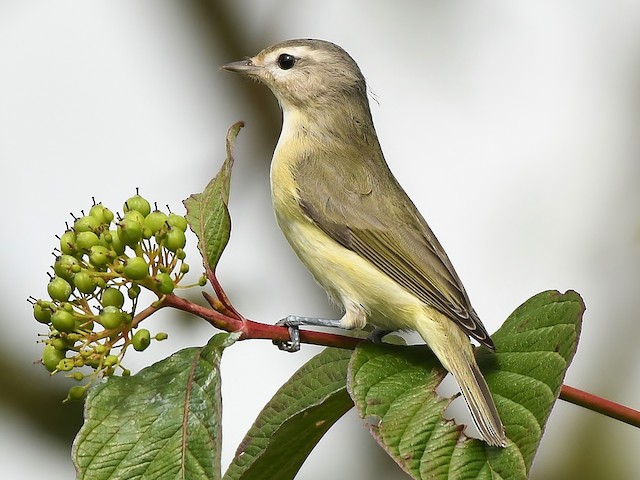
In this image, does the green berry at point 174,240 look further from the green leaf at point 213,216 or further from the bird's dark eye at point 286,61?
the bird's dark eye at point 286,61

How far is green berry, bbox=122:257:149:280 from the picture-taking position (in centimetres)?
182

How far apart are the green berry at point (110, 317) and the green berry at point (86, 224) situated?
166 millimetres

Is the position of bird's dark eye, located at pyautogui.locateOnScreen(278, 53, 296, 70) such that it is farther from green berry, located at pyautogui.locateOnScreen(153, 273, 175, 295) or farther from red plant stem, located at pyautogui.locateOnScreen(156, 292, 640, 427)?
green berry, located at pyautogui.locateOnScreen(153, 273, 175, 295)

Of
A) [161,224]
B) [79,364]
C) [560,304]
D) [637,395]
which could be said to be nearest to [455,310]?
[560,304]

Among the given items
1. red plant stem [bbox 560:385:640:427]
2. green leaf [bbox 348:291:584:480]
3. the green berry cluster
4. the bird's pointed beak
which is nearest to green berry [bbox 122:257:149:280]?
the green berry cluster

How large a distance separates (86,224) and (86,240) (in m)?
0.03

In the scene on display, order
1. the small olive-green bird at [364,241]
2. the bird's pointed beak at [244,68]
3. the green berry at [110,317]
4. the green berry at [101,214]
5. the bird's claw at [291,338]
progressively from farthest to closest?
the bird's pointed beak at [244,68] < the small olive-green bird at [364,241] < the bird's claw at [291,338] < the green berry at [101,214] < the green berry at [110,317]

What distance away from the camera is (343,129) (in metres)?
3.37

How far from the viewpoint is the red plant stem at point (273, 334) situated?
6.11 feet

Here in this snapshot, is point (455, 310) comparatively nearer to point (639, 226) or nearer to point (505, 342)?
point (505, 342)

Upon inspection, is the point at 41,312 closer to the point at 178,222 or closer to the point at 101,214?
the point at 101,214

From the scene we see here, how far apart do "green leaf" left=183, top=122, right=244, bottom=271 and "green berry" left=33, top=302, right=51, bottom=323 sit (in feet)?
1.10

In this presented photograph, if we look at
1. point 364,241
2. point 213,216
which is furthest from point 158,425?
point 364,241

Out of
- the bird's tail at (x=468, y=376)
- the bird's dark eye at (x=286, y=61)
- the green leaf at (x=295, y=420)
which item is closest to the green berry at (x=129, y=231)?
the green leaf at (x=295, y=420)
